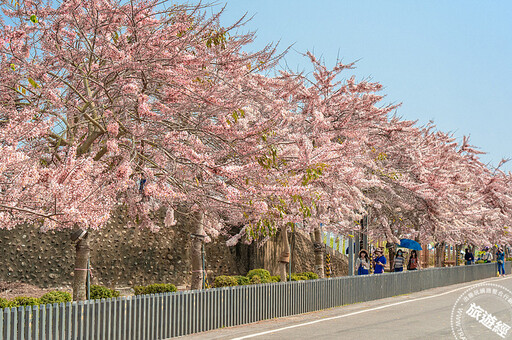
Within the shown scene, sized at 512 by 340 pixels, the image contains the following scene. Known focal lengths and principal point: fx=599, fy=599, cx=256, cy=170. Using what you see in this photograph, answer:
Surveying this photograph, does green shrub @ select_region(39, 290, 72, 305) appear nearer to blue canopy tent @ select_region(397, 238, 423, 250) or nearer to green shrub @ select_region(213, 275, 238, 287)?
green shrub @ select_region(213, 275, 238, 287)

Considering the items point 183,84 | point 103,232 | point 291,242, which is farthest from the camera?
point 291,242

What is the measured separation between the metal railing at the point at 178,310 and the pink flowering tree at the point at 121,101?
1586mm

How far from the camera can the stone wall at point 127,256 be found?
2422 centimetres

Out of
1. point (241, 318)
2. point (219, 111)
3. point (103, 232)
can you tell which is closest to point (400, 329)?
A: point (241, 318)

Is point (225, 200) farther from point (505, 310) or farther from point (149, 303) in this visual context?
point (505, 310)

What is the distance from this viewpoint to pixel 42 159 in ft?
42.7

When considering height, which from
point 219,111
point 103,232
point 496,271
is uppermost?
point 219,111

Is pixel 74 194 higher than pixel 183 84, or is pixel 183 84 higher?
pixel 183 84

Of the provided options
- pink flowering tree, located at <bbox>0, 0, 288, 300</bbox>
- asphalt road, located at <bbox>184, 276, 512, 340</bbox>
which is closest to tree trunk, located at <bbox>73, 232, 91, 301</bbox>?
pink flowering tree, located at <bbox>0, 0, 288, 300</bbox>

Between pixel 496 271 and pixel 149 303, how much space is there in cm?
3356

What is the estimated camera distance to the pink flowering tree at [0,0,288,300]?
10.4 meters

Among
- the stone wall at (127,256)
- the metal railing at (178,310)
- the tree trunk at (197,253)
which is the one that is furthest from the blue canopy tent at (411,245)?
the tree trunk at (197,253)

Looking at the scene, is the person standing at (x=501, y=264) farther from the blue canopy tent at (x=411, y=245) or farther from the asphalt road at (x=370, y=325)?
the asphalt road at (x=370, y=325)

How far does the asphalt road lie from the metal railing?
0.39 m
